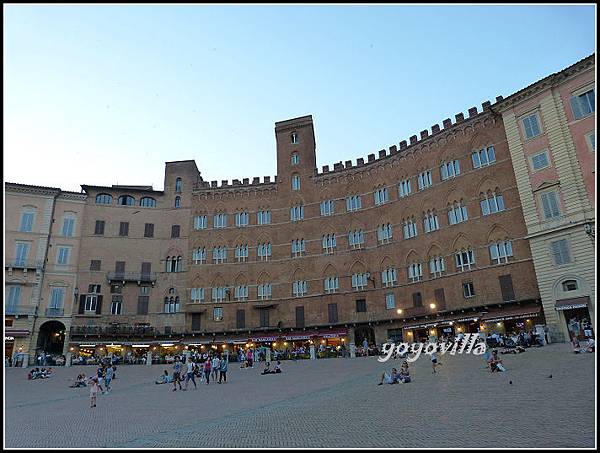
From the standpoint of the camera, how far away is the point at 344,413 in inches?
480

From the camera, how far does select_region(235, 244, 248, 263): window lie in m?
52.0

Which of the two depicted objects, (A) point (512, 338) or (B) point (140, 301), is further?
(B) point (140, 301)

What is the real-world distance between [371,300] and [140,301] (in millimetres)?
26620

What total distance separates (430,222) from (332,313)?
14.2 m

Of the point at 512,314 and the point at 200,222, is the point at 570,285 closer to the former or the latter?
the point at 512,314

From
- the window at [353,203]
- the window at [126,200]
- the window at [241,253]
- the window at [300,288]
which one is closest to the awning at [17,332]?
the window at [126,200]

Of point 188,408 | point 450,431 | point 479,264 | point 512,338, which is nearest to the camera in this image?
point 450,431

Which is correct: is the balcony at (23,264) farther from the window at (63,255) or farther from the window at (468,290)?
the window at (468,290)

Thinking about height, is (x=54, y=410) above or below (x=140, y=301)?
below

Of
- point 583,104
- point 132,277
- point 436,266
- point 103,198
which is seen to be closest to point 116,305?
point 132,277

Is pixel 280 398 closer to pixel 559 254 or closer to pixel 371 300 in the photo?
pixel 559 254

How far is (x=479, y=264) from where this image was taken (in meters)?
39.1

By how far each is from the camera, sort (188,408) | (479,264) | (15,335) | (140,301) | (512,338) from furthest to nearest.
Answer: (140,301) < (15,335) < (479,264) < (512,338) < (188,408)

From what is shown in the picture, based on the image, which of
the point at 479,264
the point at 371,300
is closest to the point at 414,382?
the point at 479,264
